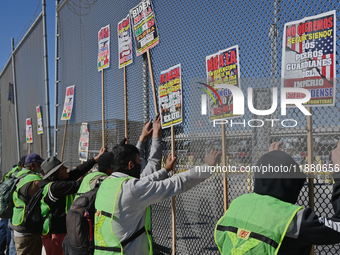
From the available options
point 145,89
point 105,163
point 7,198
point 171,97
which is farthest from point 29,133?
point 171,97

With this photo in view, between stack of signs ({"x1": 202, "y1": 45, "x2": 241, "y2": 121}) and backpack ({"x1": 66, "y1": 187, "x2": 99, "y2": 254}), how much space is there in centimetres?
141

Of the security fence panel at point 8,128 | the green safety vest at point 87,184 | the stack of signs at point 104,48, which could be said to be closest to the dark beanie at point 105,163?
the green safety vest at point 87,184

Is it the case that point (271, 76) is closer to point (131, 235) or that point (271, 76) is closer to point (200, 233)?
point (131, 235)

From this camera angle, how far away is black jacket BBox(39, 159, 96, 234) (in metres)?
3.58

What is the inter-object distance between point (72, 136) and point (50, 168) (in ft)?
11.4

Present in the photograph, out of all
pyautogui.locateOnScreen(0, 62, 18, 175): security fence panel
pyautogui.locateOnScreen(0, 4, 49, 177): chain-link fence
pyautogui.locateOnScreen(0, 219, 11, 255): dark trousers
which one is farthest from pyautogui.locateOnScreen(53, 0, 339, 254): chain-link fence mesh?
pyautogui.locateOnScreen(0, 62, 18, 175): security fence panel

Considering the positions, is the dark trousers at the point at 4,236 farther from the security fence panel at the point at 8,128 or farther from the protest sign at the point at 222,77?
the security fence panel at the point at 8,128

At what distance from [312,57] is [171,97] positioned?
1.75 meters

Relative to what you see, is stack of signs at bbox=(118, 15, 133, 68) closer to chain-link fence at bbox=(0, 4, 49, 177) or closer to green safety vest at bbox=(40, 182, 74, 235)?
green safety vest at bbox=(40, 182, 74, 235)

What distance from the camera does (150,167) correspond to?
3436 millimetres

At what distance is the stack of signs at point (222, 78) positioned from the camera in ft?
9.18

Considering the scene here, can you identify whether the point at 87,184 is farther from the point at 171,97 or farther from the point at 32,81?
the point at 32,81

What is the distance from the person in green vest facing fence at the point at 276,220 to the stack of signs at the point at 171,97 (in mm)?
1662

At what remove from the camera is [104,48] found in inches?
218
